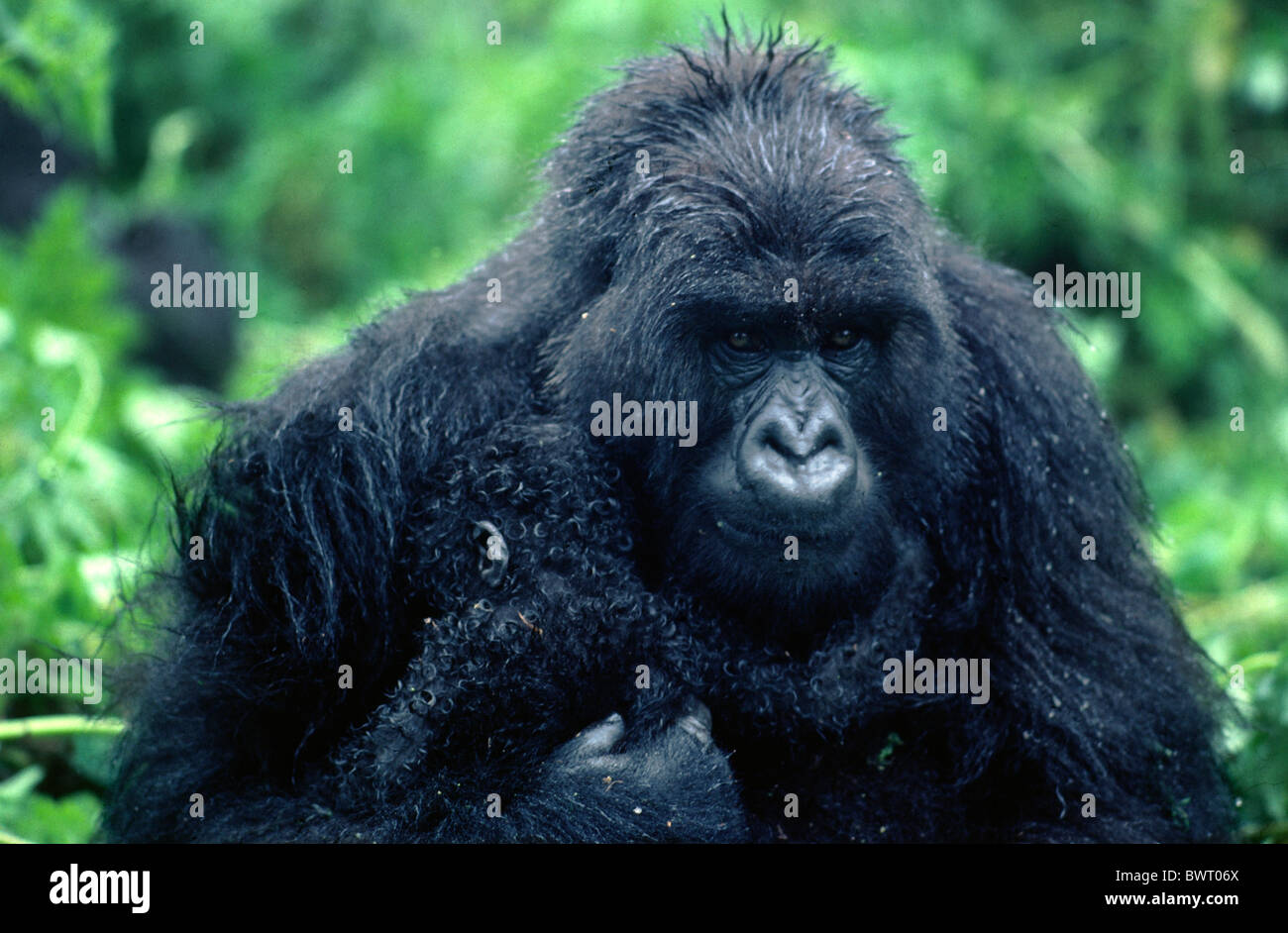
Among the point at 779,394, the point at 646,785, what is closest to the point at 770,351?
the point at 779,394

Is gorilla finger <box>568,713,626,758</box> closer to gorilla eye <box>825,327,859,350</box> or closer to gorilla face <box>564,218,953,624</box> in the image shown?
gorilla face <box>564,218,953,624</box>

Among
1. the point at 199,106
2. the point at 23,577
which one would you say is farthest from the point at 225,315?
the point at 23,577

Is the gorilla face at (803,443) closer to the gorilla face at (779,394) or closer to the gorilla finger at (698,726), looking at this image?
the gorilla face at (779,394)

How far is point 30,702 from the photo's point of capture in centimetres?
451

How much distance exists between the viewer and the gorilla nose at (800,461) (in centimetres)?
319

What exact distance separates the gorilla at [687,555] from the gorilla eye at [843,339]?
0.04 feet

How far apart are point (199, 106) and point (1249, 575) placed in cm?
781

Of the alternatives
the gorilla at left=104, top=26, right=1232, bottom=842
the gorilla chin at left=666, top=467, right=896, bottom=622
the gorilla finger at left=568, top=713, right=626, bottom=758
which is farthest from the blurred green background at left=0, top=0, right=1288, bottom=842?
the gorilla finger at left=568, top=713, right=626, bottom=758

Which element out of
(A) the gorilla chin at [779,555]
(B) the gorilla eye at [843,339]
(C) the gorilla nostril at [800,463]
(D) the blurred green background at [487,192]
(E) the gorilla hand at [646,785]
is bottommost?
(E) the gorilla hand at [646,785]

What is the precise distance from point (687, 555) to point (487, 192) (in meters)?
6.02

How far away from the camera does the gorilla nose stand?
3.19 metres

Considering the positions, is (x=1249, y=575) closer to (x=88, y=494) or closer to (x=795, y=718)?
(x=795, y=718)

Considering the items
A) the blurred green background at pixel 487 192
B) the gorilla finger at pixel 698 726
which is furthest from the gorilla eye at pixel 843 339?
the blurred green background at pixel 487 192

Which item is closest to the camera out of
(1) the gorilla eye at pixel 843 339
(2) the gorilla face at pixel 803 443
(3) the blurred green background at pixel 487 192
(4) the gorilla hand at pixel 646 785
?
(4) the gorilla hand at pixel 646 785
